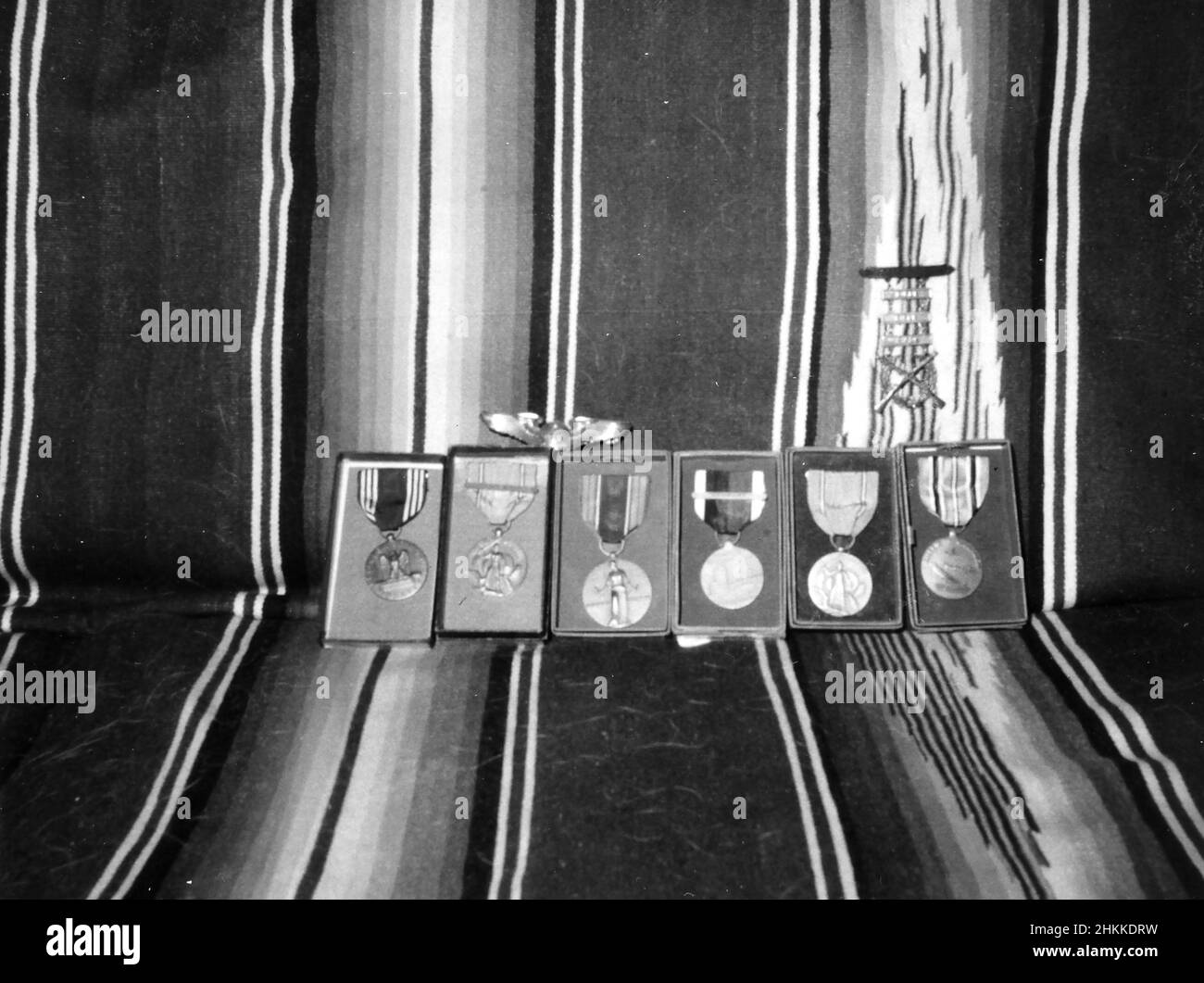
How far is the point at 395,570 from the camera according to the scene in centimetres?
124

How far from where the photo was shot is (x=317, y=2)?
4.21 ft

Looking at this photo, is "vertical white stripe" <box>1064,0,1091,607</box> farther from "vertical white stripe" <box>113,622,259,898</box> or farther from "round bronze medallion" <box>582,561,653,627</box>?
"vertical white stripe" <box>113,622,259,898</box>

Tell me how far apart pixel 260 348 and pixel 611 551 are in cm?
57

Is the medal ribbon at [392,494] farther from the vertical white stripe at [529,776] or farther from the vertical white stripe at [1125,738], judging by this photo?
the vertical white stripe at [1125,738]

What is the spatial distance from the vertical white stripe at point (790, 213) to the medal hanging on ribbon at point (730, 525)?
0.30 ft

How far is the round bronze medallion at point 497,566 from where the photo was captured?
1.22m

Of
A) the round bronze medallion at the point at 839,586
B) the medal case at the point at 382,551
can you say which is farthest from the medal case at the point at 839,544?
the medal case at the point at 382,551

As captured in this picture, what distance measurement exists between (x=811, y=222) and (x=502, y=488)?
1.83 ft

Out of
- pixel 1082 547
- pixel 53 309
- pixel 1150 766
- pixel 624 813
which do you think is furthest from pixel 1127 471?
pixel 53 309

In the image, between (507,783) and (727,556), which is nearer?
→ (507,783)

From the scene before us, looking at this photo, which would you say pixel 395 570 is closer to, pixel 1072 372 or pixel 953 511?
pixel 953 511

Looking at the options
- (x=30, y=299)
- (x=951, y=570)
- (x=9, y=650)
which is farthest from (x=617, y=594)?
(x=30, y=299)

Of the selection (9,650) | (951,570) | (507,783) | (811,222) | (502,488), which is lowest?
(507,783)

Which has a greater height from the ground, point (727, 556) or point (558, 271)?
point (558, 271)
